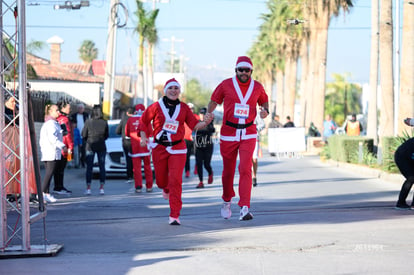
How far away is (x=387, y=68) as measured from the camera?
26.7 metres

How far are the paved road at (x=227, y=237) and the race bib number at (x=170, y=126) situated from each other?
122 centimetres

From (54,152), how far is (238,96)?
4.89m

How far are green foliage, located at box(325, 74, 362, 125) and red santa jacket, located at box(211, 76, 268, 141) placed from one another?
142m

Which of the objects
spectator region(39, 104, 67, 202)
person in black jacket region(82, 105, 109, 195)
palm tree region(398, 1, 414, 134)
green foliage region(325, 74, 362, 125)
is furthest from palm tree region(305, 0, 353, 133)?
green foliage region(325, 74, 362, 125)

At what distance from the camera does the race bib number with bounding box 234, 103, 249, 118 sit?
10.9m

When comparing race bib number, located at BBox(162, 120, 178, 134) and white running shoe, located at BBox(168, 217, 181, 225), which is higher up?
race bib number, located at BBox(162, 120, 178, 134)

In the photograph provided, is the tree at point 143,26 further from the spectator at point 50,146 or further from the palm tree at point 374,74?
the spectator at point 50,146

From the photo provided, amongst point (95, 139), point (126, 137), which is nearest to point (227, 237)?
point (95, 139)

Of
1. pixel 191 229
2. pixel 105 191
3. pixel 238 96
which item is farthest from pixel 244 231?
pixel 105 191

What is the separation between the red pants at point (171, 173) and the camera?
10.5 m

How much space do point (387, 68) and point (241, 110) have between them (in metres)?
16.8

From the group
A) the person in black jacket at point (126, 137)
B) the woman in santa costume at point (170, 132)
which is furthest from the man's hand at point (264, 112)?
the person in black jacket at point (126, 137)

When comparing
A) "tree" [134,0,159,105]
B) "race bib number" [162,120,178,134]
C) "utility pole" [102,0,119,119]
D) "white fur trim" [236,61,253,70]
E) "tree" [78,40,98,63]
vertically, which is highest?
"tree" [78,40,98,63]

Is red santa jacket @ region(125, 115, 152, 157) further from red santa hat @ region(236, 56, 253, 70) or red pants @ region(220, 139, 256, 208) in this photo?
red santa hat @ region(236, 56, 253, 70)
